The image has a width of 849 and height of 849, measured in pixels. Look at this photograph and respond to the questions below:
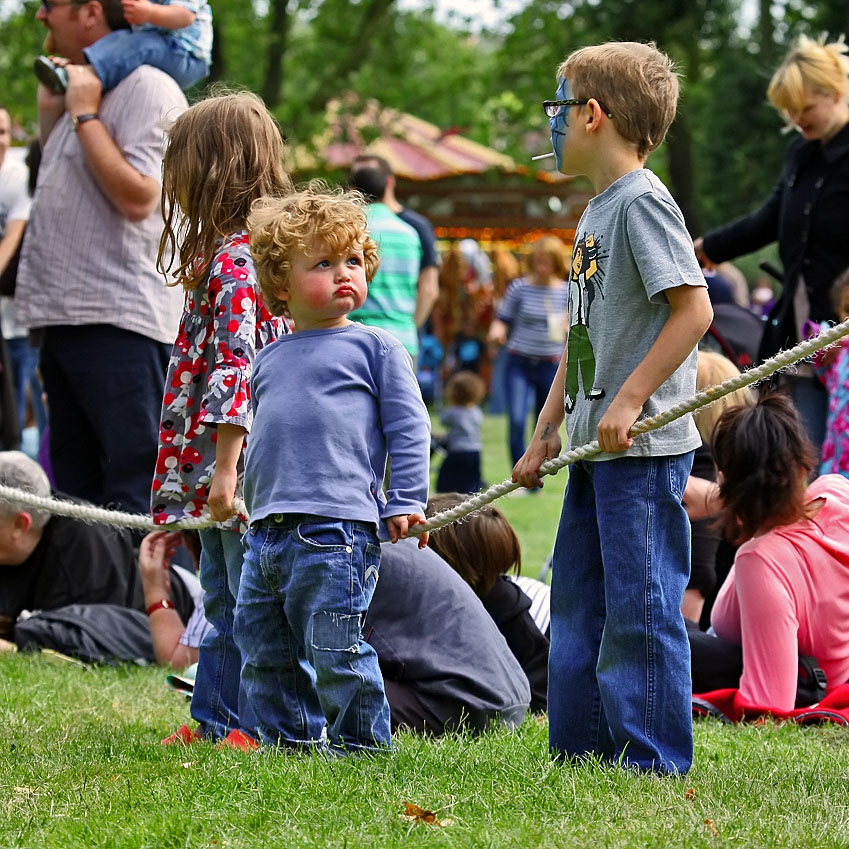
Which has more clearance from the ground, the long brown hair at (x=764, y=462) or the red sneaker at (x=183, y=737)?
the long brown hair at (x=764, y=462)

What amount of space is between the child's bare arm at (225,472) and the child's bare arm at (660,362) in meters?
1.03

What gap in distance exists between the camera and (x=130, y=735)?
13.5 feet

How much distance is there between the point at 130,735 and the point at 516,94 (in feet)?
58.2

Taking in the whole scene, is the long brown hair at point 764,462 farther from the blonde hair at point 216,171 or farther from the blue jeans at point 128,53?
→ the blue jeans at point 128,53

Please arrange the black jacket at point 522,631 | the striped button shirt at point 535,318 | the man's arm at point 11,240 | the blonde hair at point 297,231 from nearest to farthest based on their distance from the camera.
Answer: the blonde hair at point 297,231 < the black jacket at point 522,631 < the man's arm at point 11,240 < the striped button shirt at point 535,318

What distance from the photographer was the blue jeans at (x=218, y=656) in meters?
3.98

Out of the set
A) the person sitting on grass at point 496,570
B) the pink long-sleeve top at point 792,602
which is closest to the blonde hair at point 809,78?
the pink long-sleeve top at point 792,602

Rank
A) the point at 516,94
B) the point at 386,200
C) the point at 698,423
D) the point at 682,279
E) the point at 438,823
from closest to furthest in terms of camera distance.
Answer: the point at 438,823 → the point at 682,279 → the point at 698,423 → the point at 386,200 → the point at 516,94

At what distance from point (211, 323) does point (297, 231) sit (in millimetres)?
498

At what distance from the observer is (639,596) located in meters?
3.30

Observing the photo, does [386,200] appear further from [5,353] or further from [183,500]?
[183,500]

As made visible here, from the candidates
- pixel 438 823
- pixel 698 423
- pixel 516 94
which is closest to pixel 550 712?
pixel 438 823

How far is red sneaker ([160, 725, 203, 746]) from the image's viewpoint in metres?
3.87

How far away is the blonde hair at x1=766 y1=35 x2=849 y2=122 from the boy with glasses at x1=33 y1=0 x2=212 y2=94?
2.42 meters
